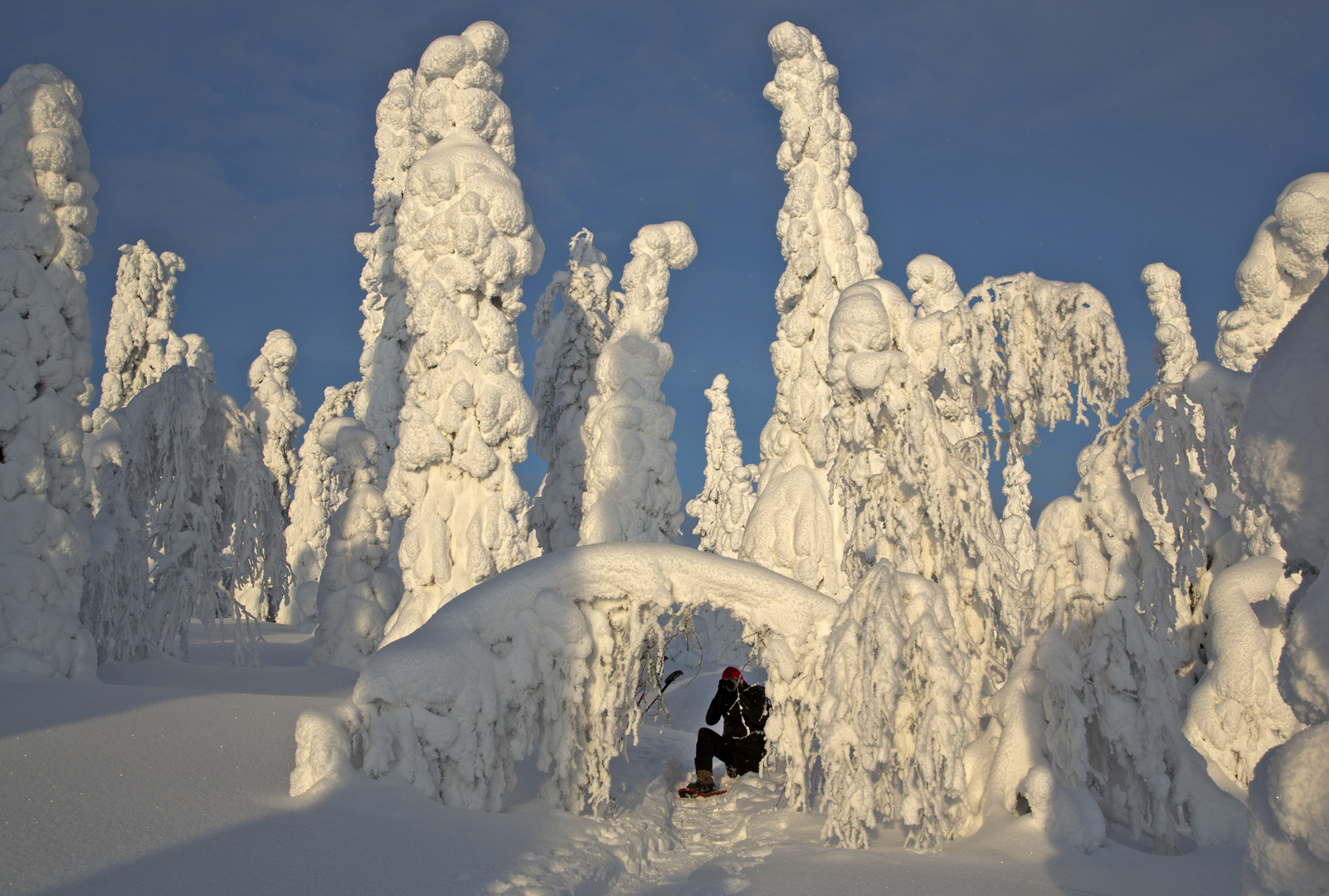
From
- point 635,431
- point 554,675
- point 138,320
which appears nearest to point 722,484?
point 635,431

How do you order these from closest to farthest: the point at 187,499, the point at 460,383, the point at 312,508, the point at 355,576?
the point at 460,383, the point at 187,499, the point at 355,576, the point at 312,508

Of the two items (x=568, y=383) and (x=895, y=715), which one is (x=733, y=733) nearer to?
(x=895, y=715)

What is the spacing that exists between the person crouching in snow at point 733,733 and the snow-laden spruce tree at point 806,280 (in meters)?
3.58

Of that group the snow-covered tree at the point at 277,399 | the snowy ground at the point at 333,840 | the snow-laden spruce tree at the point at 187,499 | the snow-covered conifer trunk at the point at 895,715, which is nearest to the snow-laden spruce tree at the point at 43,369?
the snowy ground at the point at 333,840

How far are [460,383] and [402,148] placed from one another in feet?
42.2

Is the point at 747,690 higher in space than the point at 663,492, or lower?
lower

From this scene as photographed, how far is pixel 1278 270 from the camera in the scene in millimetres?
9062

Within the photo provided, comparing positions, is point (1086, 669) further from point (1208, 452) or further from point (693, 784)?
point (693, 784)

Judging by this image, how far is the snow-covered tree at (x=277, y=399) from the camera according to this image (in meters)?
24.0

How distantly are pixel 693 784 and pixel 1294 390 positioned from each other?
789cm

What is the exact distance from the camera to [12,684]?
24.4ft

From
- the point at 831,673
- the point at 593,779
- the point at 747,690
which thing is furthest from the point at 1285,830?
the point at 747,690

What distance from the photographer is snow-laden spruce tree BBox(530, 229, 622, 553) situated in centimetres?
1717

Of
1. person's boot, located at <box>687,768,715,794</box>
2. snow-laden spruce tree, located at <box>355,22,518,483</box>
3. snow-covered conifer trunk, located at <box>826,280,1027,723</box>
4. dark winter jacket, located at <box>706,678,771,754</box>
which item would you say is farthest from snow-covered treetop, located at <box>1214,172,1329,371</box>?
snow-laden spruce tree, located at <box>355,22,518,483</box>
